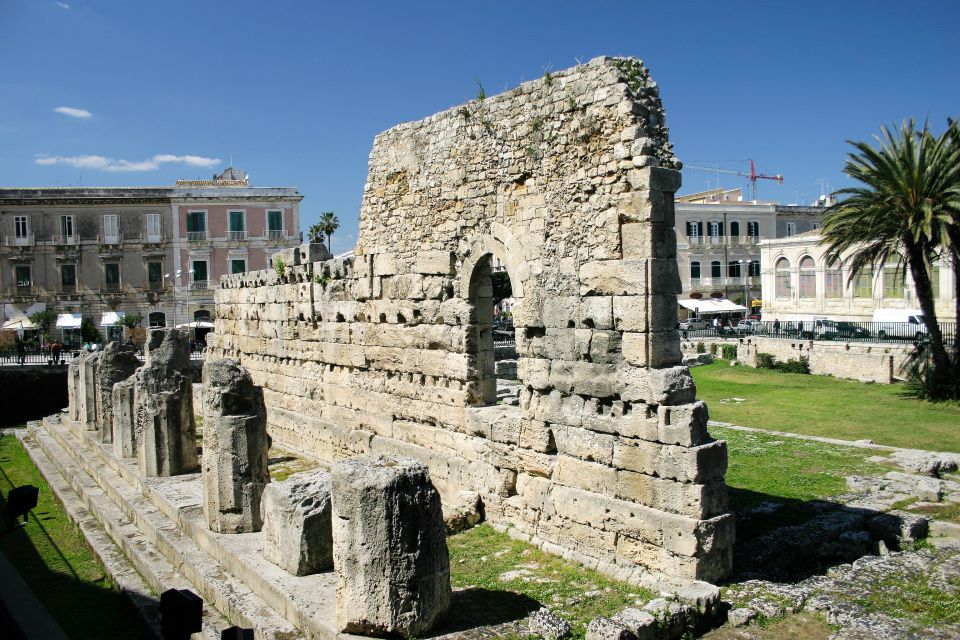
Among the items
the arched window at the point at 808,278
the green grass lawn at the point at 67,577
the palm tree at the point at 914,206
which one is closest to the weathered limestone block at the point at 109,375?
the green grass lawn at the point at 67,577

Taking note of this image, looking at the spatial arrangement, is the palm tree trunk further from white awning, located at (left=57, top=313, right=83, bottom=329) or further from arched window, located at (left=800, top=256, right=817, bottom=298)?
white awning, located at (left=57, top=313, right=83, bottom=329)

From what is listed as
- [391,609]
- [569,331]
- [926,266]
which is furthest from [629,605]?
[926,266]

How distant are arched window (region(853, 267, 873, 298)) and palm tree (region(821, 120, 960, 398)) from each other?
37.6 ft

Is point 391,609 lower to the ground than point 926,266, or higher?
lower

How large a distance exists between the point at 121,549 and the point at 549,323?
6658 mm

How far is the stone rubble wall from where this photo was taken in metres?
22.8

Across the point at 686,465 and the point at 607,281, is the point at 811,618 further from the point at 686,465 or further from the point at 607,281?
the point at 607,281

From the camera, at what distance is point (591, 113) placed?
27.2 ft

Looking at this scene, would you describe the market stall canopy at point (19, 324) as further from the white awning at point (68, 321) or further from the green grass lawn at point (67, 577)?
the green grass lawn at point (67, 577)

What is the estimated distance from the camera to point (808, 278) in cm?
3488

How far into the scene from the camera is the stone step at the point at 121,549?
788cm

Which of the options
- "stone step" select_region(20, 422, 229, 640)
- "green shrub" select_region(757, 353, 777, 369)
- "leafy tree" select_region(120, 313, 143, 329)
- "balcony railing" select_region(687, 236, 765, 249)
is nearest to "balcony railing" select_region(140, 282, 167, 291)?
"leafy tree" select_region(120, 313, 143, 329)

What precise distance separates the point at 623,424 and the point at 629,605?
1.86 meters

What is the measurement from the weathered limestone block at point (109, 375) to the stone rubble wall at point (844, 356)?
2143 centimetres
